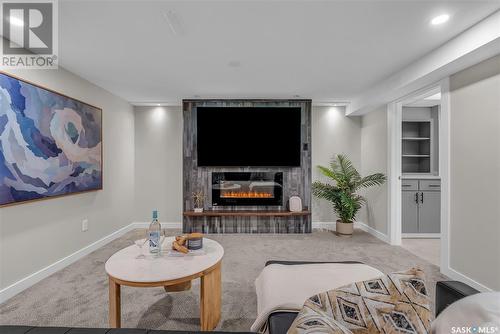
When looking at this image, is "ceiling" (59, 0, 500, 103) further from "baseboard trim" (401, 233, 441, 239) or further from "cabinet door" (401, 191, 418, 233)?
"baseboard trim" (401, 233, 441, 239)

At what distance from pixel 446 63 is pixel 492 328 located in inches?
100.0

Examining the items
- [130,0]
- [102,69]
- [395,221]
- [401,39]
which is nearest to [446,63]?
[401,39]

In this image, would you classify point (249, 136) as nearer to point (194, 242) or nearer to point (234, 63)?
point (234, 63)

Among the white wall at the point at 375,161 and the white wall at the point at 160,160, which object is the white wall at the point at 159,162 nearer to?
the white wall at the point at 160,160

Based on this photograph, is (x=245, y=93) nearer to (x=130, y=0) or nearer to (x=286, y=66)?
(x=286, y=66)

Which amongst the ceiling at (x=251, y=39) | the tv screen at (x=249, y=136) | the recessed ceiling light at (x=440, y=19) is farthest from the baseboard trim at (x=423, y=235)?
the recessed ceiling light at (x=440, y=19)

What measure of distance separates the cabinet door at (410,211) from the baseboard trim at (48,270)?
192 inches

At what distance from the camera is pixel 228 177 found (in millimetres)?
4574

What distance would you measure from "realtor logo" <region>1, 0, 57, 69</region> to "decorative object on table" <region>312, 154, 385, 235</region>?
4021 millimetres

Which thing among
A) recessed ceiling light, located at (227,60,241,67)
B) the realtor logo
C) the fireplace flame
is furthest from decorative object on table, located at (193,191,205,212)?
the realtor logo

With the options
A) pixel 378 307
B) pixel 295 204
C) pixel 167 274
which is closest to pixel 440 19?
pixel 378 307

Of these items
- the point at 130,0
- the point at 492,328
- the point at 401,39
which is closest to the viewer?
the point at 492,328

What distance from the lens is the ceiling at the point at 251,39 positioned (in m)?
1.84

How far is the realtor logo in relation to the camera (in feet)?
6.15
